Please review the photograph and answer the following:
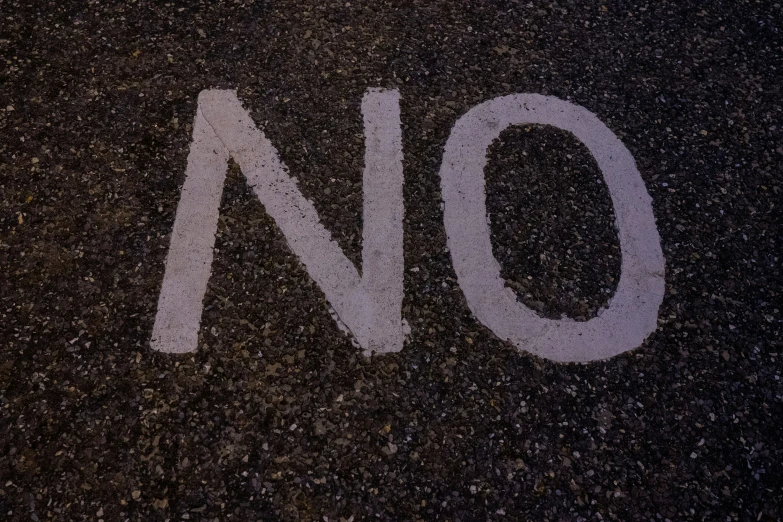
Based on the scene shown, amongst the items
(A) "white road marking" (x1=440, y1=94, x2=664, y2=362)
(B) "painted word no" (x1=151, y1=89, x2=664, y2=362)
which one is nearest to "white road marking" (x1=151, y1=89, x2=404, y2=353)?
(B) "painted word no" (x1=151, y1=89, x2=664, y2=362)

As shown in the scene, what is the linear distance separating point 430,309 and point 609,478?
990 millimetres

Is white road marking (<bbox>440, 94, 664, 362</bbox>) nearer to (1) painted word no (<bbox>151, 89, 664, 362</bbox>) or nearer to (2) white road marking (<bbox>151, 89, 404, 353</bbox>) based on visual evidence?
(1) painted word no (<bbox>151, 89, 664, 362</bbox>)

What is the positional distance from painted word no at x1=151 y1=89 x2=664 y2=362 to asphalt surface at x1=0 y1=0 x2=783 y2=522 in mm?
61

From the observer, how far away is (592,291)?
266 cm

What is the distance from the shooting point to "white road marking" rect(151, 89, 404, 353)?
2.50 metres

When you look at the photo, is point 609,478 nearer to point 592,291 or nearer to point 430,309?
point 592,291

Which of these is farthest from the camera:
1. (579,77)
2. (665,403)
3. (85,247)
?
(579,77)

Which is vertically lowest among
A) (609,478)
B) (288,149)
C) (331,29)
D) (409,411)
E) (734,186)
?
(609,478)

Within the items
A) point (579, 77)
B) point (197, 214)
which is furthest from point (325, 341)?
point (579, 77)

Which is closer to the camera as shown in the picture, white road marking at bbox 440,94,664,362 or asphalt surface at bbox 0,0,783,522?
asphalt surface at bbox 0,0,783,522

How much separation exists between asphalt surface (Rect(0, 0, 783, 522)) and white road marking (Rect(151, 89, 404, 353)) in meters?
0.06

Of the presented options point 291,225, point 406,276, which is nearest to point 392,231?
point 406,276

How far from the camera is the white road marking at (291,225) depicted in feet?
8.21

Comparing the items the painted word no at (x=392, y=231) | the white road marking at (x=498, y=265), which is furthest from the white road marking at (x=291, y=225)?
the white road marking at (x=498, y=265)
